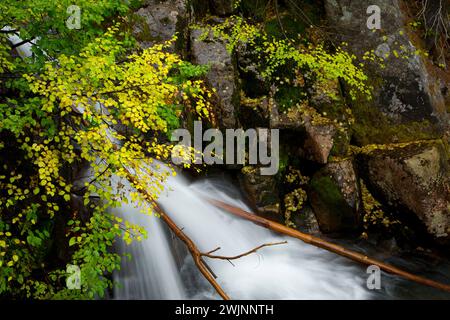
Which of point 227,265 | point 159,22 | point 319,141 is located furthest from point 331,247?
point 159,22

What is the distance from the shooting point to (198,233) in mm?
6223

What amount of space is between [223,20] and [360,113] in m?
3.54

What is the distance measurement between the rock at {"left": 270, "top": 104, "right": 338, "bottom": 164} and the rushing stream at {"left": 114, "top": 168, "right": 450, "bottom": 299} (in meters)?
1.63

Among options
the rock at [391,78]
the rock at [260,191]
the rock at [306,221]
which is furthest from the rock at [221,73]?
the rock at [391,78]

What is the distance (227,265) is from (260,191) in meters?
1.63

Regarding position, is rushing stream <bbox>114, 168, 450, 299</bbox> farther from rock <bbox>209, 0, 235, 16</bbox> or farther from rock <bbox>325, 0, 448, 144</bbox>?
rock <bbox>209, 0, 235, 16</bbox>

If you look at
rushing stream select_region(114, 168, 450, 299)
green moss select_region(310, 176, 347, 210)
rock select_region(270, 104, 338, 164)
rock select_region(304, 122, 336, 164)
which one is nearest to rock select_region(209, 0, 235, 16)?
rock select_region(270, 104, 338, 164)

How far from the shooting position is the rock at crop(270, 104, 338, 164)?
738 cm

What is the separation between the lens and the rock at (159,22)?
6883mm

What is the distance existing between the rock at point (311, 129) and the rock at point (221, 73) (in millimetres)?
852

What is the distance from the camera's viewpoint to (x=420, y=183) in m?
6.84

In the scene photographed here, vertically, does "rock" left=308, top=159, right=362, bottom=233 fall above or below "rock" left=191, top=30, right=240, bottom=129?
below
